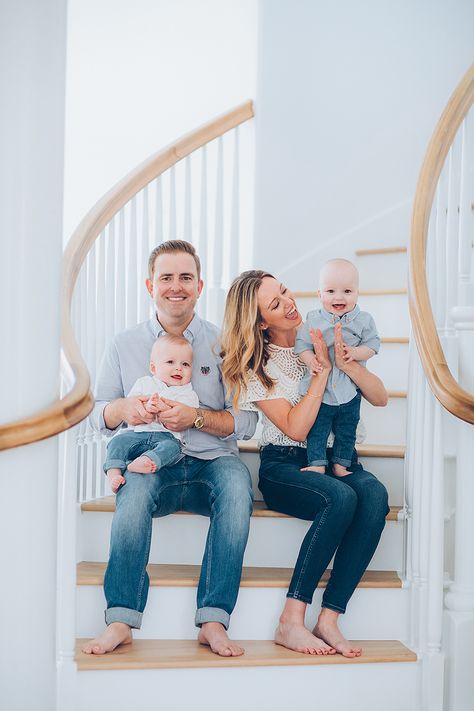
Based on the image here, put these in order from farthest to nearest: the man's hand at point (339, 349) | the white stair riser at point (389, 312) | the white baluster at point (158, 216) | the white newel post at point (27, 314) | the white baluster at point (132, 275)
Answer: the white stair riser at point (389, 312)
the white baluster at point (158, 216)
the white baluster at point (132, 275)
the man's hand at point (339, 349)
the white newel post at point (27, 314)

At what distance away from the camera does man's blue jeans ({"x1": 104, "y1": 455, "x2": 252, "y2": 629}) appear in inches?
81.2

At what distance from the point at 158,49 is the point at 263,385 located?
229cm

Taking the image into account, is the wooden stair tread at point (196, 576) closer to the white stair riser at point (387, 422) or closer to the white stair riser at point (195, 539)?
the white stair riser at point (195, 539)

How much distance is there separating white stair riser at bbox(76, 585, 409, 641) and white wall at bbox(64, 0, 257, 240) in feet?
7.76

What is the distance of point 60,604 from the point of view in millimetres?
2029

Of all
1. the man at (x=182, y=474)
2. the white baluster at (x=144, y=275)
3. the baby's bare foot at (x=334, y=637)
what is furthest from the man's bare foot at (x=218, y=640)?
the white baluster at (x=144, y=275)

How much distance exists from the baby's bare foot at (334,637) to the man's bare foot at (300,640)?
0.02m

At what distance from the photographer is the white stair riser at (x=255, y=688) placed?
2008 mm

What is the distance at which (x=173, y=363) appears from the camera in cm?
237

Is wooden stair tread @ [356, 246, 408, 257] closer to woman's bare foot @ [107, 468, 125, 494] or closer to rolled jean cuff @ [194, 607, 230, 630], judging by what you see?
woman's bare foot @ [107, 468, 125, 494]

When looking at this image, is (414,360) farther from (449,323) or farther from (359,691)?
(359,691)

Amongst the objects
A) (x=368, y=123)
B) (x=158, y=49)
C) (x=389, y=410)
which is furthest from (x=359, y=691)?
(x=158, y=49)

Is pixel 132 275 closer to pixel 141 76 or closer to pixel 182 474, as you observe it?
pixel 182 474

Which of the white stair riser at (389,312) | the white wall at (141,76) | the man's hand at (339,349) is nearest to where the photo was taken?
the man's hand at (339,349)
